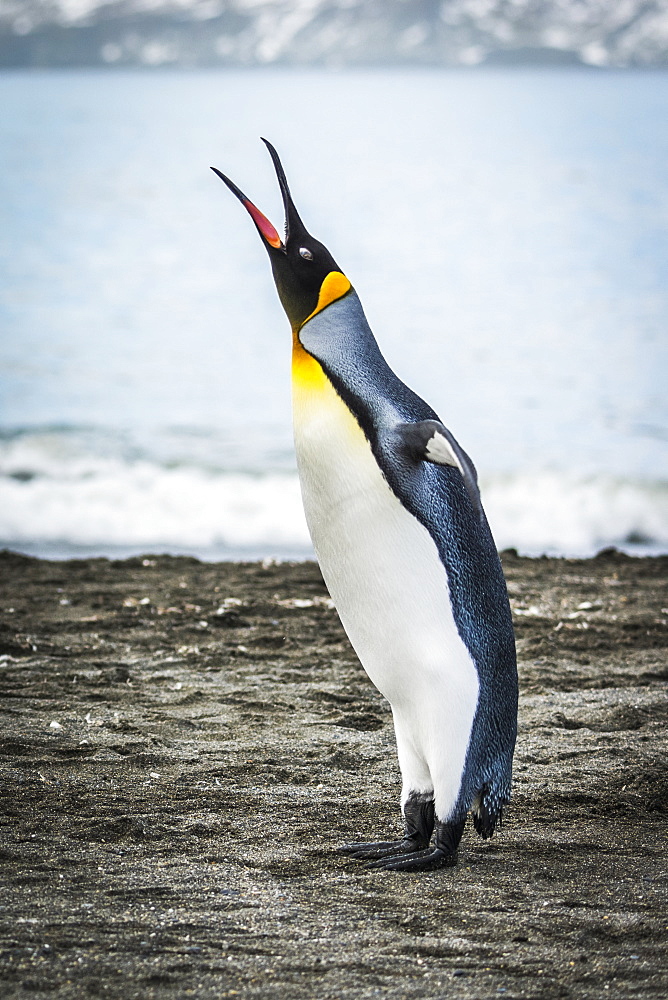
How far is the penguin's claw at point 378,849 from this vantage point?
9.84 feet

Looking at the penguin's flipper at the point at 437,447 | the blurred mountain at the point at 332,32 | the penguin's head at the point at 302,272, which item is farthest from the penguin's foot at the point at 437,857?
the blurred mountain at the point at 332,32

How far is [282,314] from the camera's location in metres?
19.6

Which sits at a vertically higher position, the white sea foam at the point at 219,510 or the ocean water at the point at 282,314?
the ocean water at the point at 282,314

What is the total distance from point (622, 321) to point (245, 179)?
1340 cm

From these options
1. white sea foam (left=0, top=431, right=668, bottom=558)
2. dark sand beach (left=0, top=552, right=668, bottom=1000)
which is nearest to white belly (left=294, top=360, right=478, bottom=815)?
dark sand beach (left=0, top=552, right=668, bottom=1000)

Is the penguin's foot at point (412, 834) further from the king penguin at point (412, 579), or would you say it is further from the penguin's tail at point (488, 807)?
the penguin's tail at point (488, 807)

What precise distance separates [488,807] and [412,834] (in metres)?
0.22

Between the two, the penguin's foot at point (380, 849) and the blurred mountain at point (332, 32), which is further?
the blurred mountain at point (332, 32)

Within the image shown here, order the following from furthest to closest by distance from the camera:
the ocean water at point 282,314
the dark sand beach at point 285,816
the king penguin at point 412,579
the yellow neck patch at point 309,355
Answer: the ocean water at point 282,314 < the yellow neck patch at point 309,355 < the king penguin at point 412,579 < the dark sand beach at point 285,816

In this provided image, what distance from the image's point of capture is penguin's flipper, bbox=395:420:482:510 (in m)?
2.67

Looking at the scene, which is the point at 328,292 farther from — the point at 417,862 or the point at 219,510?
the point at 219,510

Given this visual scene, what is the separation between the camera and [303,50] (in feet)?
199

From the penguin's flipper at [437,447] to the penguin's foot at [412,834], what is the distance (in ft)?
2.60

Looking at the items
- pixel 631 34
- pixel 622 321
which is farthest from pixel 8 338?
pixel 631 34
